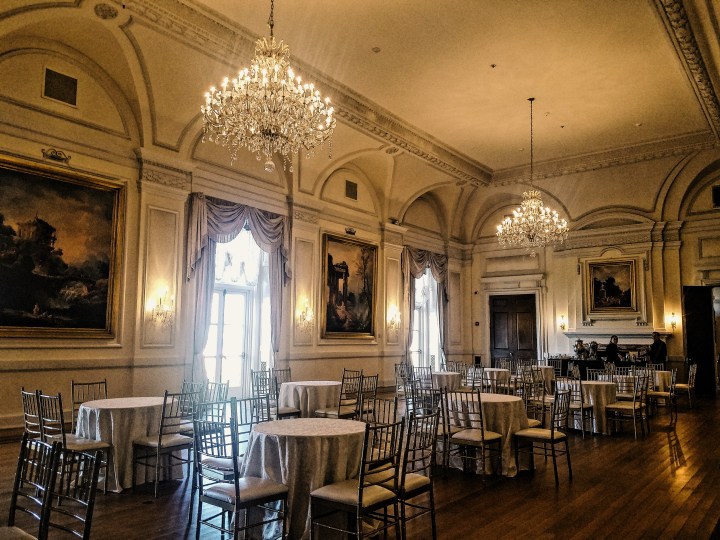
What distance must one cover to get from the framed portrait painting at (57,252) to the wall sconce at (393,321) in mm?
6563

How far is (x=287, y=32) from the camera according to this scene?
→ 743cm

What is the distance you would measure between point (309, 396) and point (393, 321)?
5.66 meters

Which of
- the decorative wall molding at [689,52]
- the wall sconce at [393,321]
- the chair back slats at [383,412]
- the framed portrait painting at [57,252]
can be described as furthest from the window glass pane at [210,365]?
the decorative wall molding at [689,52]

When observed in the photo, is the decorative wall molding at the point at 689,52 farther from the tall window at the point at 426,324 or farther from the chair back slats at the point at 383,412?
the tall window at the point at 426,324

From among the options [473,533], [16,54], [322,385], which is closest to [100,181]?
[16,54]

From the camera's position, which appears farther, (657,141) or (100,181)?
(657,141)

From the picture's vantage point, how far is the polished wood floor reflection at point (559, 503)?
4059 millimetres

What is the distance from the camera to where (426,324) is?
14836 mm

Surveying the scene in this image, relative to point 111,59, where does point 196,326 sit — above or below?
below

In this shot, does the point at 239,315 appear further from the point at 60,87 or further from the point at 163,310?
the point at 60,87

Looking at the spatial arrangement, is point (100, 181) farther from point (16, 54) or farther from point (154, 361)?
point (154, 361)

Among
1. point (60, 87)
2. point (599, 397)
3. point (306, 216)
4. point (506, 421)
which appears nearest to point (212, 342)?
point (306, 216)

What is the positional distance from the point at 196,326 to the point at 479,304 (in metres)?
9.12

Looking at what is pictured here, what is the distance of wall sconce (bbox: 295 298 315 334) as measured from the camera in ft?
34.7
